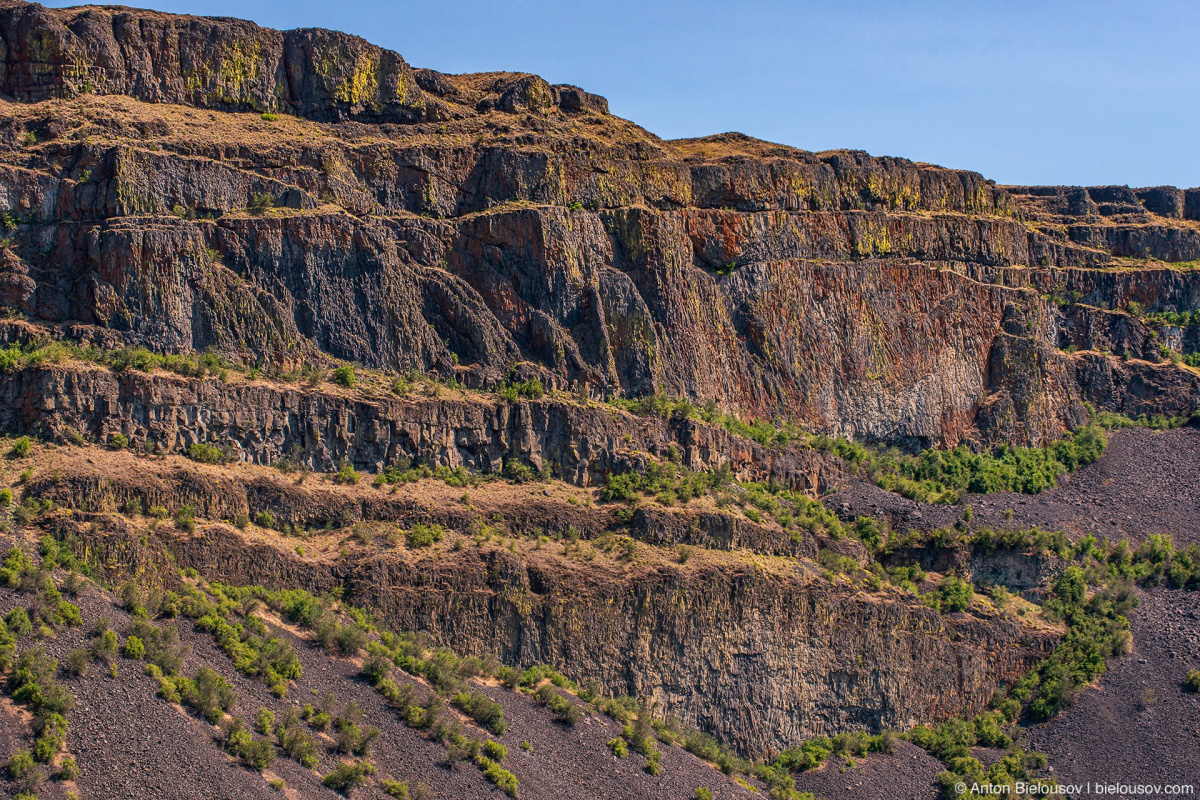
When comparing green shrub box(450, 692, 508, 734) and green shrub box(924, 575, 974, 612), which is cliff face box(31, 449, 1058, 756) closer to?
green shrub box(924, 575, 974, 612)

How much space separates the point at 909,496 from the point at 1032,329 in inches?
615

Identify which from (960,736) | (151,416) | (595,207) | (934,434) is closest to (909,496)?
(934,434)

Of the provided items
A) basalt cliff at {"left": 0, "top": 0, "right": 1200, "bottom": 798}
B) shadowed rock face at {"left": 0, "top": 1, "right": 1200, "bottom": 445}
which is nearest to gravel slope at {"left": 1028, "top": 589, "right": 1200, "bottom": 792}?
basalt cliff at {"left": 0, "top": 0, "right": 1200, "bottom": 798}

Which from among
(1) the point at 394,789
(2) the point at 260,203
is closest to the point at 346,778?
(1) the point at 394,789

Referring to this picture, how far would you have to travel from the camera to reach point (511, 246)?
212 ft

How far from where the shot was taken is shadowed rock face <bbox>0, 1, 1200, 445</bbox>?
186ft

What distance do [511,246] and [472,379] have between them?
7.20 meters

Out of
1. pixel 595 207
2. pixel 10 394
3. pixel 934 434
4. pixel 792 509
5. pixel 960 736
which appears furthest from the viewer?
pixel 934 434

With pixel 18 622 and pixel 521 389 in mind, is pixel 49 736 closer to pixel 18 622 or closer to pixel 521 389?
pixel 18 622

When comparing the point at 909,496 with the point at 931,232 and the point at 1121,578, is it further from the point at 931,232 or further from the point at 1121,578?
the point at 931,232

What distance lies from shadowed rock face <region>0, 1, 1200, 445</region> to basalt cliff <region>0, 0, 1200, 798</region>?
16 centimetres

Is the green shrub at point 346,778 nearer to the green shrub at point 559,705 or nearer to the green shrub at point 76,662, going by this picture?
the green shrub at point 76,662

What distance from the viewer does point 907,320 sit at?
251 ft

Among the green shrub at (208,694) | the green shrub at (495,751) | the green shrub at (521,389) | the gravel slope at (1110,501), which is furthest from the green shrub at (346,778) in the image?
the gravel slope at (1110,501)
